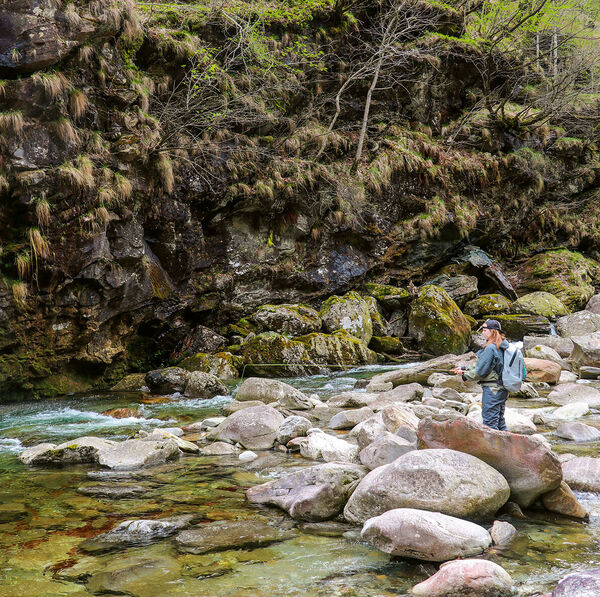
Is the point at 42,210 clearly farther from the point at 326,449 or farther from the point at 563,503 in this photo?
the point at 563,503

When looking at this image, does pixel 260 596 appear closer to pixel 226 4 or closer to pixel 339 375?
pixel 339 375

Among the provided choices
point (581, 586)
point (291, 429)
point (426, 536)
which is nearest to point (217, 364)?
point (291, 429)

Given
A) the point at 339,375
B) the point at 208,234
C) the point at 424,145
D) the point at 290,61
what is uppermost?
the point at 290,61

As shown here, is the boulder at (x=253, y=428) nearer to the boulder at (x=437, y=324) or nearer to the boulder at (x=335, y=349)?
the boulder at (x=335, y=349)

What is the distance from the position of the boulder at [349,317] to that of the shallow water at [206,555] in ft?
28.9

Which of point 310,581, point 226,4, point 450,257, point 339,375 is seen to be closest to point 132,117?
point 226,4

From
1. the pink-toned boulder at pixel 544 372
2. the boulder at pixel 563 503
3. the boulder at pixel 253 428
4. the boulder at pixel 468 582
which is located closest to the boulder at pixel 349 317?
the pink-toned boulder at pixel 544 372

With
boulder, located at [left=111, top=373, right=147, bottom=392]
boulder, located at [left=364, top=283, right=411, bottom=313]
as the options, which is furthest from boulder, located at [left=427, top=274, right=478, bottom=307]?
boulder, located at [left=111, top=373, right=147, bottom=392]

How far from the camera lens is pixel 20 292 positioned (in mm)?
9031

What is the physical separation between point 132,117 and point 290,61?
7282mm

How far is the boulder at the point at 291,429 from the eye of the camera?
5527 millimetres

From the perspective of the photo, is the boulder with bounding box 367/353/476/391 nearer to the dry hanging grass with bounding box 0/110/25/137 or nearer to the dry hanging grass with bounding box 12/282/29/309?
the dry hanging grass with bounding box 12/282/29/309

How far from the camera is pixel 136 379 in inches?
435

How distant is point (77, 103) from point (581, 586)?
36.8ft
